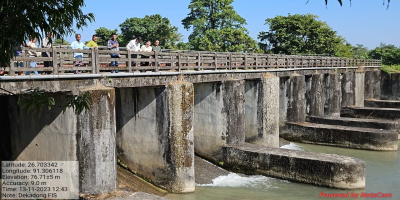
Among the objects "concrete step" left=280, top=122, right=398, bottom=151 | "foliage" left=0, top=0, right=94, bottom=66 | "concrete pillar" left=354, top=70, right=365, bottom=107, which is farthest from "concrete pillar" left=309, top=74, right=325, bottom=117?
"foliage" left=0, top=0, right=94, bottom=66

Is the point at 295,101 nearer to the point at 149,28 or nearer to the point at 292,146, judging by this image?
the point at 292,146

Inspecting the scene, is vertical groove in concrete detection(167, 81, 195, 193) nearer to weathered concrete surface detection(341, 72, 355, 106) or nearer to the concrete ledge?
weathered concrete surface detection(341, 72, 355, 106)

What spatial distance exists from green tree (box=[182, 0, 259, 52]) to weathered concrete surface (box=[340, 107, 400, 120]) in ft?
50.5

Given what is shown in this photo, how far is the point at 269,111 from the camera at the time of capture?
20.1 m

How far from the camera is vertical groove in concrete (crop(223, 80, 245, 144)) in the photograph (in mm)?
16953

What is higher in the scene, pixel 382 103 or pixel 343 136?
pixel 382 103

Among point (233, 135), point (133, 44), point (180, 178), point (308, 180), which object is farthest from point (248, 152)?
point (133, 44)

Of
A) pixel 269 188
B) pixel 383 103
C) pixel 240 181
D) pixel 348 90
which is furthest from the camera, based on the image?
pixel 383 103

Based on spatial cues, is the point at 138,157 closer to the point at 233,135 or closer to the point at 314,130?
the point at 233,135

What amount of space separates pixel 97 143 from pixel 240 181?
6.80 meters

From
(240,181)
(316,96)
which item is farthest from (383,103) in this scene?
(240,181)

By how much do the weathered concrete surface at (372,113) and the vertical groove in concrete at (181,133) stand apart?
20.1 m

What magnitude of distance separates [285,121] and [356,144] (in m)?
4.30
